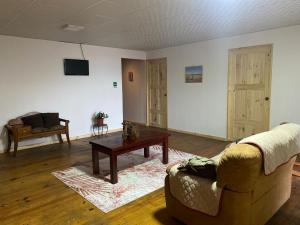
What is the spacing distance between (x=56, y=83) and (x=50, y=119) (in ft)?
2.90

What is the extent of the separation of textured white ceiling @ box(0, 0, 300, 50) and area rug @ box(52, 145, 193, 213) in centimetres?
230

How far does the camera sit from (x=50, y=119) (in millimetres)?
4758

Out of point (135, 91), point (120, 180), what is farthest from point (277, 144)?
point (135, 91)

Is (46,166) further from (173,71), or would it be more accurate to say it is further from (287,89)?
(287,89)

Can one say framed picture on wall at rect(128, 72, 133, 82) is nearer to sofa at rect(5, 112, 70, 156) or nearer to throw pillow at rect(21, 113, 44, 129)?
sofa at rect(5, 112, 70, 156)

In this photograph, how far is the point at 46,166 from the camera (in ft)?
12.1

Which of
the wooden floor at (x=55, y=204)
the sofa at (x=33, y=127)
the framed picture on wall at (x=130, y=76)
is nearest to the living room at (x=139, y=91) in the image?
the wooden floor at (x=55, y=204)

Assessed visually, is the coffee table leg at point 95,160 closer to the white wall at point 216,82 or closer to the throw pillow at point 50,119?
the throw pillow at point 50,119

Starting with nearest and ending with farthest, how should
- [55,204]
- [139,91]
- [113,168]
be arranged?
[55,204], [113,168], [139,91]

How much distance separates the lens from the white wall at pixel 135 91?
7.10 m

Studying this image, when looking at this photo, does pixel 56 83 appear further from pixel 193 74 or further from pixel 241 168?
pixel 241 168

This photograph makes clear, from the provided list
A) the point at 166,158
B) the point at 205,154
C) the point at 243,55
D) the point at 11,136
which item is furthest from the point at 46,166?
the point at 243,55

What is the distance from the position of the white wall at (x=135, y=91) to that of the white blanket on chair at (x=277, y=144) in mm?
5180

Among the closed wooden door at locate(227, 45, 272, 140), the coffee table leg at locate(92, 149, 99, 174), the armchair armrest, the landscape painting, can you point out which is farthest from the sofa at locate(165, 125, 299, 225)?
the landscape painting
